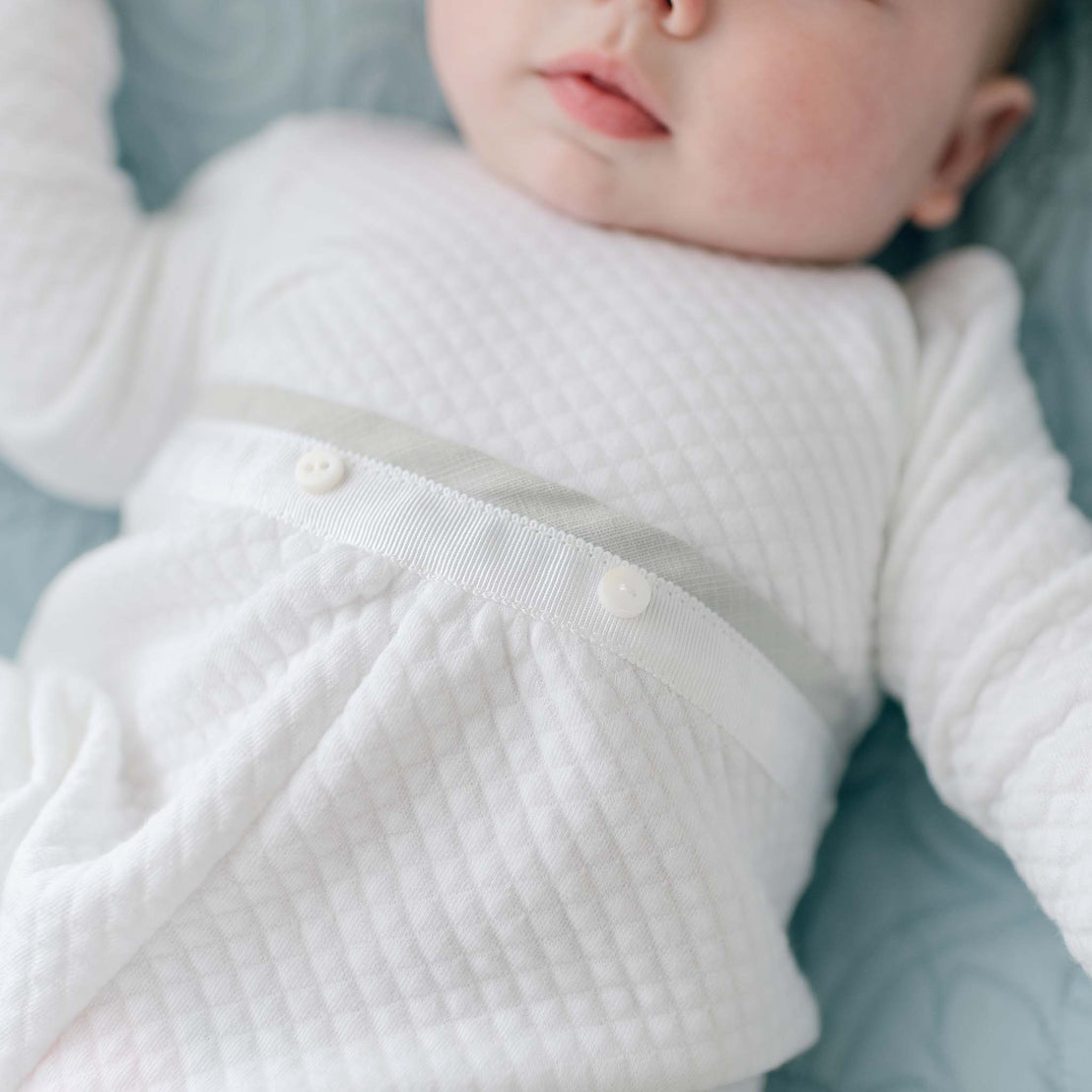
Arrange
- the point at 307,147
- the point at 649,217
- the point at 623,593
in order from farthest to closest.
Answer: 1. the point at 307,147
2. the point at 649,217
3. the point at 623,593

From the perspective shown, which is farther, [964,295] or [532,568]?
[964,295]

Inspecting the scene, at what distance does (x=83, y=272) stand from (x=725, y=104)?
57cm

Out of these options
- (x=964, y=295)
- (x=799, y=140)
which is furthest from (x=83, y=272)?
(x=964, y=295)

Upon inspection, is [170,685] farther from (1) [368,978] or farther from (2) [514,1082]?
(2) [514,1082]

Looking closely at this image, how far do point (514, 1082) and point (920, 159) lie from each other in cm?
75

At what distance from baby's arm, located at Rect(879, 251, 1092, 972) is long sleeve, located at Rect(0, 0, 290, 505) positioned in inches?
24.8

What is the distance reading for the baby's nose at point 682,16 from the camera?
2.56 ft

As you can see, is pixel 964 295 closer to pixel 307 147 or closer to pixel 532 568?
pixel 532 568

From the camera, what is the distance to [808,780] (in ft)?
2.86

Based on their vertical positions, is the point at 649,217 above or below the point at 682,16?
below

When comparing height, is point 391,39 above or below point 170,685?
above

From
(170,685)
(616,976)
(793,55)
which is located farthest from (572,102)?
(616,976)

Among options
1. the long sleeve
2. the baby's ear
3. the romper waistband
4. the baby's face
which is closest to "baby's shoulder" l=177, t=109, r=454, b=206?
the long sleeve

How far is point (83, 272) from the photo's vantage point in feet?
Result: 3.30
